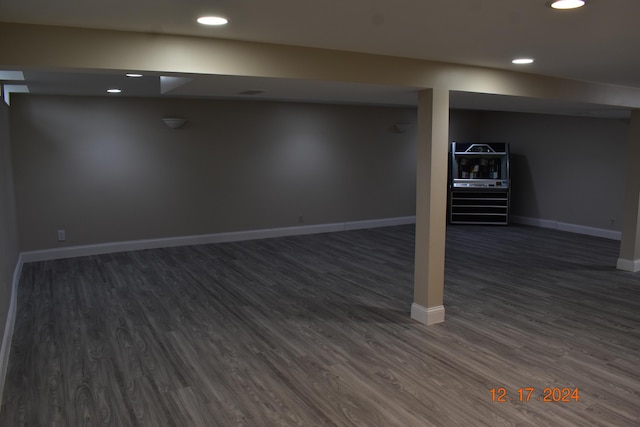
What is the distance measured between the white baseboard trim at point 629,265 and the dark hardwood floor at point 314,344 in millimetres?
208

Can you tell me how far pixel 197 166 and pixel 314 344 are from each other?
399cm

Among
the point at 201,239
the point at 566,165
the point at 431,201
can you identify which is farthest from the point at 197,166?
the point at 566,165

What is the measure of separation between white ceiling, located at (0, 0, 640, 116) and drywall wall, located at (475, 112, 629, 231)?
435cm

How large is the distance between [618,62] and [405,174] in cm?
527

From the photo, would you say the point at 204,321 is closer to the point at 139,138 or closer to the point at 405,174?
the point at 139,138

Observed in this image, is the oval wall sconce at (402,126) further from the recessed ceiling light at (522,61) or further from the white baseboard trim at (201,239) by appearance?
the recessed ceiling light at (522,61)

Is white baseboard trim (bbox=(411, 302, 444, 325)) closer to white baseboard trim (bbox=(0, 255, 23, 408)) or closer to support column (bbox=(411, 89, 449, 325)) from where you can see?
support column (bbox=(411, 89, 449, 325))

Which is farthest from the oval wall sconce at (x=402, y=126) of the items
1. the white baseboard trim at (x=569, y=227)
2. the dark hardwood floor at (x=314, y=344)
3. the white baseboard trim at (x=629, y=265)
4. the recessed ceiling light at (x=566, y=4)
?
the recessed ceiling light at (x=566, y=4)

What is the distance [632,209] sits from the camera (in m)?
5.82

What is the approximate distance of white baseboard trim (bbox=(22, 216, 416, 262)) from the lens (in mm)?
6191

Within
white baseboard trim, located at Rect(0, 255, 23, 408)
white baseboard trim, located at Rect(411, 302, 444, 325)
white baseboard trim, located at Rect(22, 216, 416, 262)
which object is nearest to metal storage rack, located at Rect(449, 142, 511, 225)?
white baseboard trim, located at Rect(22, 216, 416, 262)

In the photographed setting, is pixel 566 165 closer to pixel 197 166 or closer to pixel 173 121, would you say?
pixel 197 166

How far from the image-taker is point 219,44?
9.42 feet

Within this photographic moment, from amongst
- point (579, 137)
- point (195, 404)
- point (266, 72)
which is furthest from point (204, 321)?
point (579, 137)
